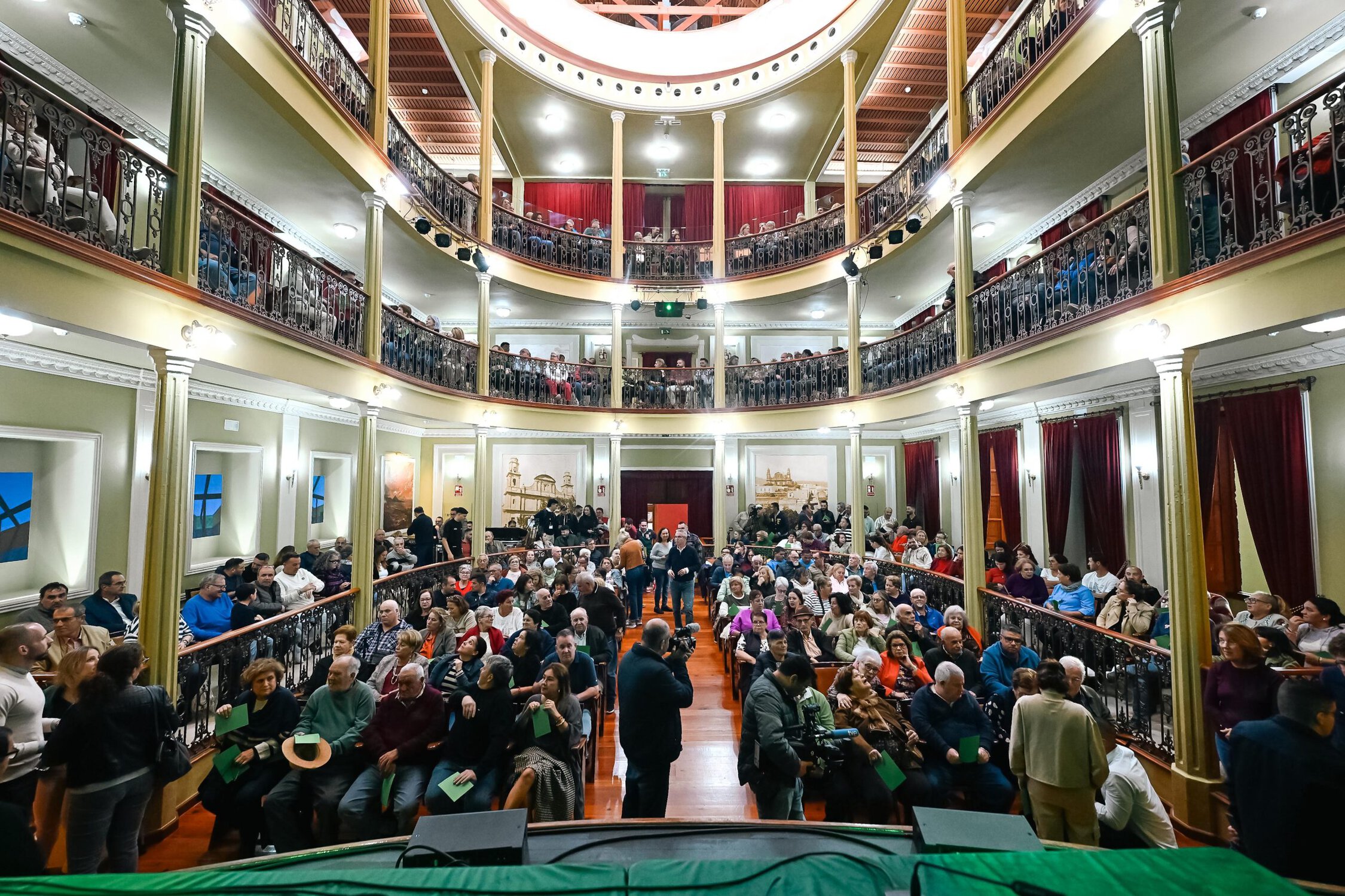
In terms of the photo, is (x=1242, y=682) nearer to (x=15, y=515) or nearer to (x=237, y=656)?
(x=237, y=656)

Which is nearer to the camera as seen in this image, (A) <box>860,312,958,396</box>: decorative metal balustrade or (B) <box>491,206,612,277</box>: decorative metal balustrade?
(A) <box>860,312,958,396</box>: decorative metal balustrade

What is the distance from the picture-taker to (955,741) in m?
4.45

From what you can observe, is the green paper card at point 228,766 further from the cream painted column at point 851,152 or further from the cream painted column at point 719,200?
the cream painted column at point 719,200

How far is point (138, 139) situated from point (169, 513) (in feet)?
19.9

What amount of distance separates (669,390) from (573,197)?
7.66 metres

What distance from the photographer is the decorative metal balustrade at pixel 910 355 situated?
983cm

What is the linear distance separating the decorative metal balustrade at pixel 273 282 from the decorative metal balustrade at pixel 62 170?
68 cm

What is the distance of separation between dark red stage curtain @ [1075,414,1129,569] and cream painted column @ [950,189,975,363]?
10.6ft

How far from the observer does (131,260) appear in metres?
4.76

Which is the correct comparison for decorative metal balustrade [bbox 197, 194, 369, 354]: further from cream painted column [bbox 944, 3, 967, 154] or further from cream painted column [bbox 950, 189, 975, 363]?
cream painted column [bbox 944, 3, 967, 154]

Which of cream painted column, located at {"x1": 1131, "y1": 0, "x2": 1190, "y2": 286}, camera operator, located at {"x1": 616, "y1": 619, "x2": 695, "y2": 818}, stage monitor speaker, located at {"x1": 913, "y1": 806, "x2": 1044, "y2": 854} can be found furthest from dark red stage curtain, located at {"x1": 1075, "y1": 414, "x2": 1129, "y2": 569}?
stage monitor speaker, located at {"x1": 913, "y1": 806, "x2": 1044, "y2": 854}

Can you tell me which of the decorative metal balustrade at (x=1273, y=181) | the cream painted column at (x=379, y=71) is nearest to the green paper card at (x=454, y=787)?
the decorative metal balustrade at (x=1273, y=181)

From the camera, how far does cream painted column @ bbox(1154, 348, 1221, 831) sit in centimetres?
480

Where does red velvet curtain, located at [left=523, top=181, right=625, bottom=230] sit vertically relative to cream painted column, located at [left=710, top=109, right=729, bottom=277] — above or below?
above
